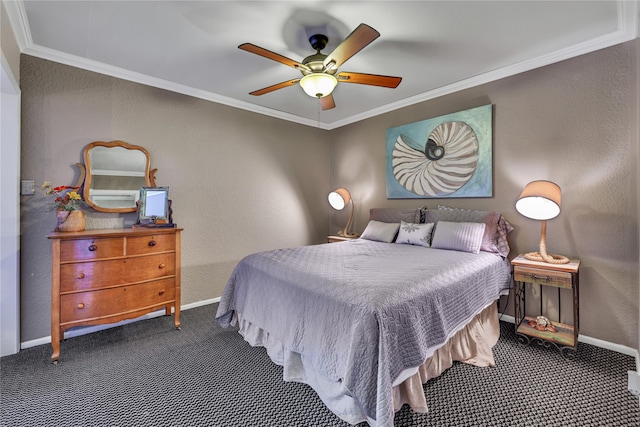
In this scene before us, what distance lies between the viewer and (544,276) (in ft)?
7.49

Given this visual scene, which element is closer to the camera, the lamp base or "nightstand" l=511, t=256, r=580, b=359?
"nightstand" l=511, t=256, r=580, b=359

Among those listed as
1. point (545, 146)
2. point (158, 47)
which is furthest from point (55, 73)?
point (545, 146)

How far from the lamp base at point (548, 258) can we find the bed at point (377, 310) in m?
0.24

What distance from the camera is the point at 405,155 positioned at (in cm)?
368

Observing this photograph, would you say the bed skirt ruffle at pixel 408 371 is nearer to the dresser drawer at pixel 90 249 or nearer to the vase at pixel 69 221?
the dresser drawer at pixel 90 249

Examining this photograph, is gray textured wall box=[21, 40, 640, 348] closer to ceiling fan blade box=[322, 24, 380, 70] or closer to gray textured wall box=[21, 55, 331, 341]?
gray textured wall box=[21, 55, 331, 341]

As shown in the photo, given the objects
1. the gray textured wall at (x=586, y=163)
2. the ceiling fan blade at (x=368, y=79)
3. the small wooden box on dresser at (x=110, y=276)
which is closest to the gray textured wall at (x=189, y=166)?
the small wooden box on dresser at (x=110, y=276)

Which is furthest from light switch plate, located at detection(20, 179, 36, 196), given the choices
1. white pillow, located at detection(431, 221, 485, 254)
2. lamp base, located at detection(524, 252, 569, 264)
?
lamp base, located at detection(524, 252, 569, 264)

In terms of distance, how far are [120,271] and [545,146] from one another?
3.91 metres

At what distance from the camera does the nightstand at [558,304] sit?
220 cm

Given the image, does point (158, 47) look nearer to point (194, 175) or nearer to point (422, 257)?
point (194, 175)

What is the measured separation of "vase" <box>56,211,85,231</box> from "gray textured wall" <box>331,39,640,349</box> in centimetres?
379

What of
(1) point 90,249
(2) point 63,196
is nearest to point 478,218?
(1) point 90,249

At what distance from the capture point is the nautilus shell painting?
118 inches
